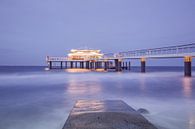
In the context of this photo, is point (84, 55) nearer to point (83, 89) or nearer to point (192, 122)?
point (83, 89)

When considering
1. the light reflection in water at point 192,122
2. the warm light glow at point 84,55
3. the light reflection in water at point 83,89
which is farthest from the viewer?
the warm light glow at point 84,55

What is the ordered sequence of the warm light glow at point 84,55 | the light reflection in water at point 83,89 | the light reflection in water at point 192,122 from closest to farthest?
the light reflection in water at point 192,122
the light reflection in water at point 83,89
the warm light glow at point 84,55

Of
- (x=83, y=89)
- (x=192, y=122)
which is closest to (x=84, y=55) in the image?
(x=83, y=89)

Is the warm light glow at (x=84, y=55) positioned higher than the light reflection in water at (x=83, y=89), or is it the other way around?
the warm light glow at (x=84, y=55)

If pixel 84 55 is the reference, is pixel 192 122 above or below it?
below

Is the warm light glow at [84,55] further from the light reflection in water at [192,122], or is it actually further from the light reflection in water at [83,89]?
the light reflection in water at [192,122]

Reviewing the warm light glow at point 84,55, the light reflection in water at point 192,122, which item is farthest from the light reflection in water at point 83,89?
the warm light glow at point 84,55

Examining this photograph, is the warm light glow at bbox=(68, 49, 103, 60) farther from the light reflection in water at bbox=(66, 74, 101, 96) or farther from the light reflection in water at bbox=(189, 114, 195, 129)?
Answer: the light reflection in water at bbox=(189, 114, 195, 129)

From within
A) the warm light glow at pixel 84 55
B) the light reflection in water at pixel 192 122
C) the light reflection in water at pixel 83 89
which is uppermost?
the warm light glow at pixel 84 55

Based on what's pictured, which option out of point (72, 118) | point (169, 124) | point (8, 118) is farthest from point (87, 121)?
point (8, 118)

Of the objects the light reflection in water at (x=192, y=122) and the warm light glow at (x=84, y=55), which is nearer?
the light reflection in water at (x=192, y=122)

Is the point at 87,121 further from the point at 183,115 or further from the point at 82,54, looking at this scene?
the point at 82,54

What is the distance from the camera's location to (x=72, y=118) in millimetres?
4672

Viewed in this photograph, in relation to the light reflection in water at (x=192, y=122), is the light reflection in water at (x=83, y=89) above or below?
below
